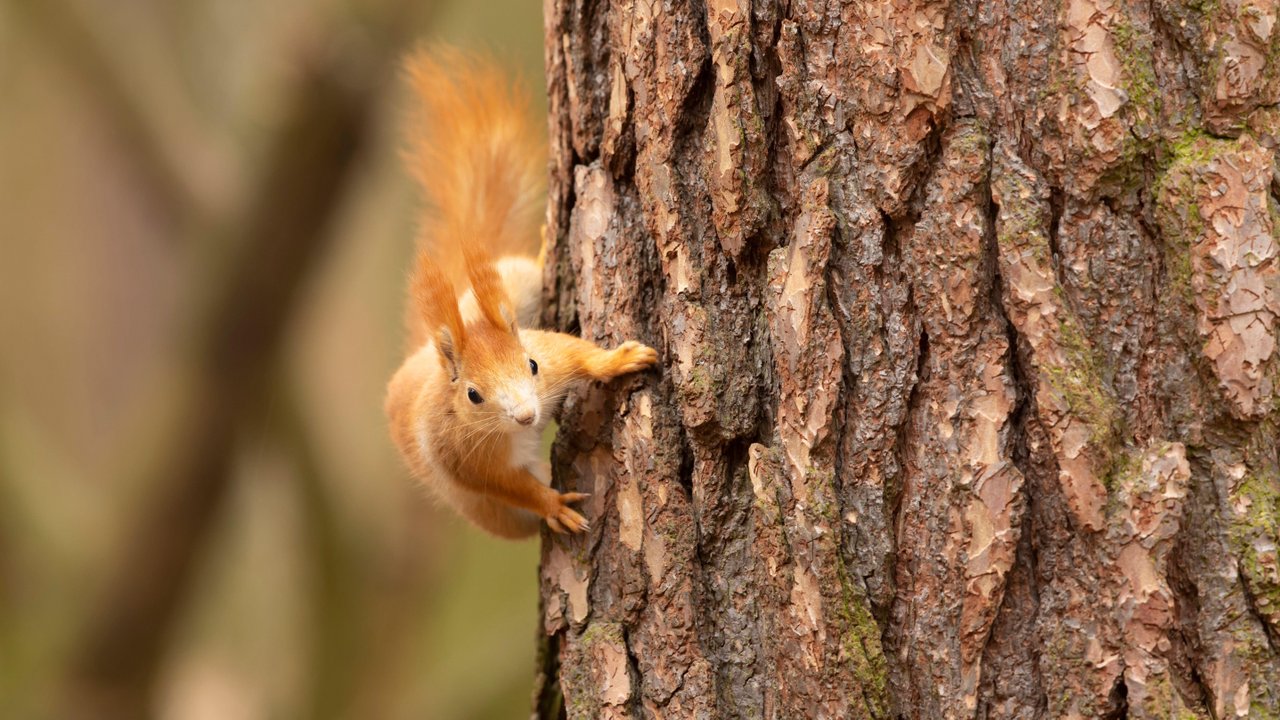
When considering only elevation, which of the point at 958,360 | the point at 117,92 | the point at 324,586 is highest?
the point at 117,92

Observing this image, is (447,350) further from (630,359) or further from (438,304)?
(630,359)

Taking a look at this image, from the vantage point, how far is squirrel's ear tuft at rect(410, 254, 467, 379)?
5.34 feet

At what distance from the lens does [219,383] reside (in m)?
2.93

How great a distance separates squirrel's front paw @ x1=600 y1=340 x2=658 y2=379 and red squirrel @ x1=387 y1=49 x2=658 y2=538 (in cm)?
4

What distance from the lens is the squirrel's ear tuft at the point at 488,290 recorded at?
5.44 ft

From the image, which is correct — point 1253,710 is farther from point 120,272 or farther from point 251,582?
point 120,272

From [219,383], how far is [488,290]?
150cm

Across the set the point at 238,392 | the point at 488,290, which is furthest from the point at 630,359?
the point at 238,392

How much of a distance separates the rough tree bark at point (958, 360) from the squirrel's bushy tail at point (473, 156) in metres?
0.65

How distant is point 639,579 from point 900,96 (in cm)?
60

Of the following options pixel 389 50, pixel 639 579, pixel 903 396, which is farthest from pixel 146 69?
pixel 903 396

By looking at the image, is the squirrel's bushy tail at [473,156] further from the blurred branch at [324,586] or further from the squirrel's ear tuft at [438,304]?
the blurred branch at [324,586]

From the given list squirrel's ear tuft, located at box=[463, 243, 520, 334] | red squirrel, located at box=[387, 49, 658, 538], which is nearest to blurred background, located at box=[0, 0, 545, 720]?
red squirrel, located at box=[387, 49, 658, 538]

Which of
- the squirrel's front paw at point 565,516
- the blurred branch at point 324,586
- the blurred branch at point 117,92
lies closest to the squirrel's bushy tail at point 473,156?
the squirrel's front paw at point 565,516
